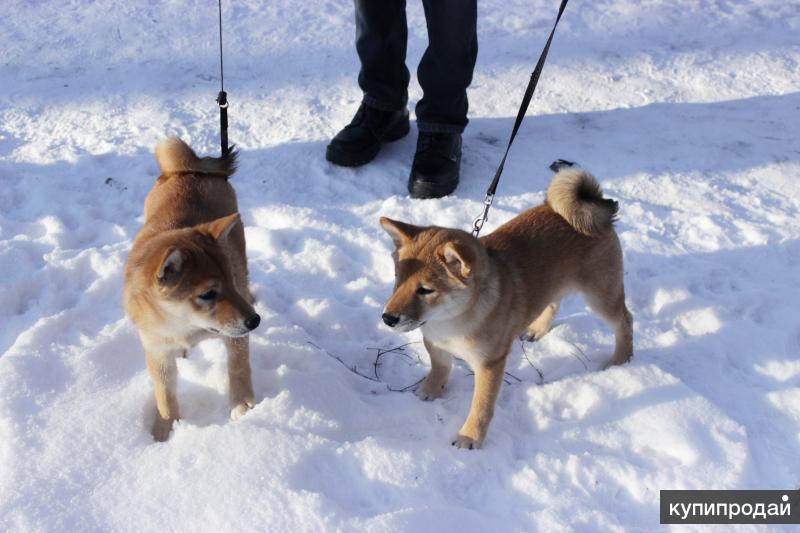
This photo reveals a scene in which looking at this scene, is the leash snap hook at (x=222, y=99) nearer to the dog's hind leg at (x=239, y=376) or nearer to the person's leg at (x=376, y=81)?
the person's leg at (x=376, y=81)

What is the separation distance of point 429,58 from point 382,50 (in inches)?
16.3

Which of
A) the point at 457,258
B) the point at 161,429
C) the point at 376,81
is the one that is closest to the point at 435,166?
the point at 376,81

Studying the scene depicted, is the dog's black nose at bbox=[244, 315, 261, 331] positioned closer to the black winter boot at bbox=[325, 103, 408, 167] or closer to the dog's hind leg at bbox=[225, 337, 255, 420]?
the dog's hind leg at bbox=[225, 337, 255, 420]

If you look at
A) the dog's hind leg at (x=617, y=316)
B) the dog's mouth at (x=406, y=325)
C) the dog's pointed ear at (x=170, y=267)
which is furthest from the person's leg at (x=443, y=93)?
the dog's pointed ear at (x=170, y=267)

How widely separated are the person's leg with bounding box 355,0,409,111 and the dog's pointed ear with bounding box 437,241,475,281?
7.66 feet

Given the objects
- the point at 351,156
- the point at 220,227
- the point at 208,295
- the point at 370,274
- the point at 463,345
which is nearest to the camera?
the point at 208,295

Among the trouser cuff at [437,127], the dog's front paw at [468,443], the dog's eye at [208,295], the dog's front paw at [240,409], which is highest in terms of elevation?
the dog's eye at [208,295]

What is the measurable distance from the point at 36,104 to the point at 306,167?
232cm

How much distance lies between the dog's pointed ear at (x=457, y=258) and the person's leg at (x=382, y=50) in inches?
91.9

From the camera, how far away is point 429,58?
4.18m

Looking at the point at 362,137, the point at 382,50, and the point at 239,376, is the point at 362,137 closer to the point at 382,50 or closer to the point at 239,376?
the point at 382,50

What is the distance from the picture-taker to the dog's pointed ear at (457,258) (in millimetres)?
2500

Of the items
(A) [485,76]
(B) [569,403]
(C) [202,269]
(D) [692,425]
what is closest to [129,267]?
(C) [202,269]

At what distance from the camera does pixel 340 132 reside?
181 inches
